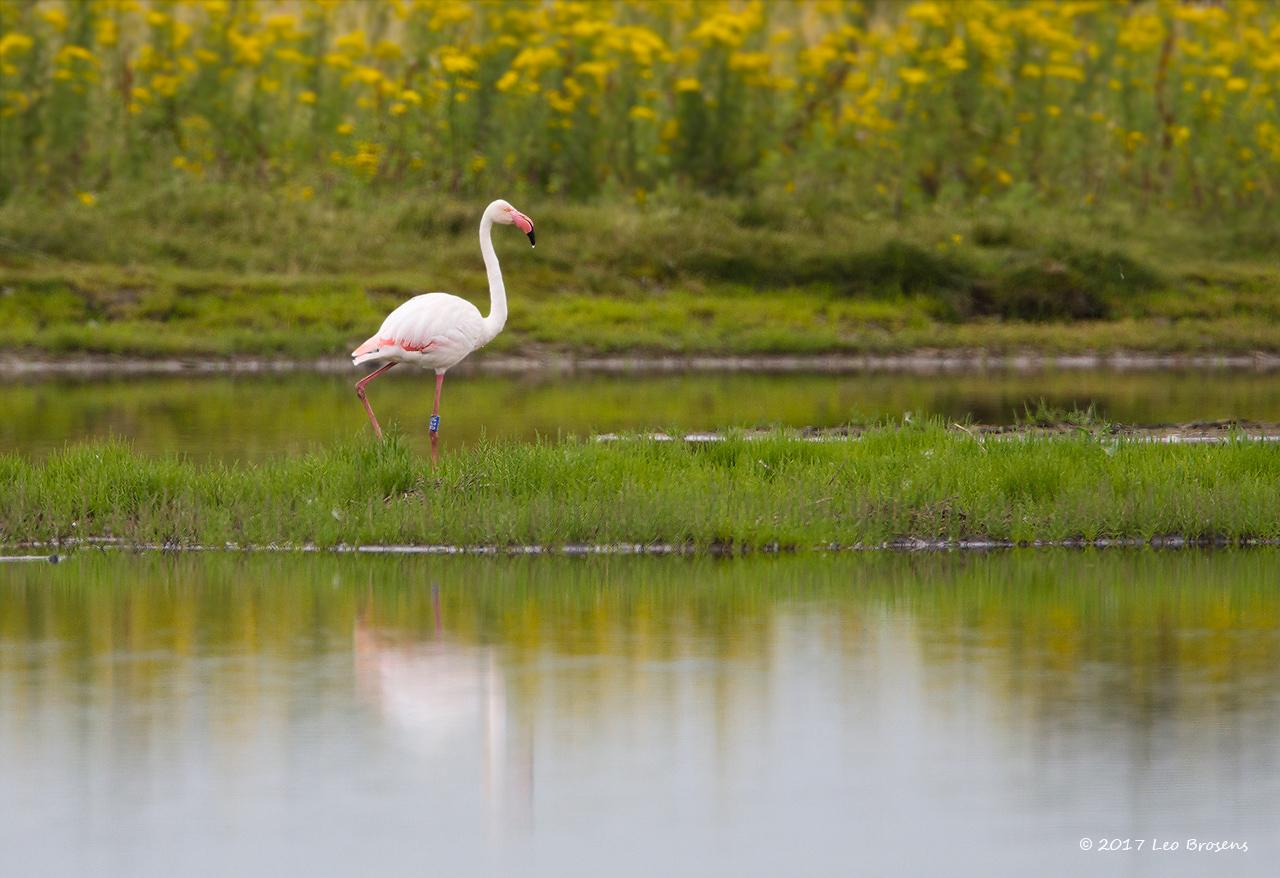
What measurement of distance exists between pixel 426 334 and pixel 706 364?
11427mm

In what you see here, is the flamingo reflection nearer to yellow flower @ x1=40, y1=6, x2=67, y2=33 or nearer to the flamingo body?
the flamingo body

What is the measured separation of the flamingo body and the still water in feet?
12.2

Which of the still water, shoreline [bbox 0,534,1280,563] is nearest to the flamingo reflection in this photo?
the still water

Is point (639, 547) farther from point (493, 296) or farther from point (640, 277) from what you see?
point (640, 277)

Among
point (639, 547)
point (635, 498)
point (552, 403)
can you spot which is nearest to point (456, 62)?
point (552, 403)

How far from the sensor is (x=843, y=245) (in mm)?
28734

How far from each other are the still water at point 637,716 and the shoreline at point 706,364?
46.0 feet

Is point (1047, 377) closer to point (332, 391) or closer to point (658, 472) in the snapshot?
point (332, 391)

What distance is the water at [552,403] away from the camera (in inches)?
713

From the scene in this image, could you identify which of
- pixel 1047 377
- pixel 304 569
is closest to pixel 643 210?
pixel 1047 377

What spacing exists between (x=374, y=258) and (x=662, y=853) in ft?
73.8

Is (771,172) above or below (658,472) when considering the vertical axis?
above

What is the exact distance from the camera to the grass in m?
26.6

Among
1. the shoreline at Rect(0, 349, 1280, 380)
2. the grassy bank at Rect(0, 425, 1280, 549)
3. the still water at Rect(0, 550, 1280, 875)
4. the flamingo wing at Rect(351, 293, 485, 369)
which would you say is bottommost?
the still water at Rect(0, 550, 1280, 875)
